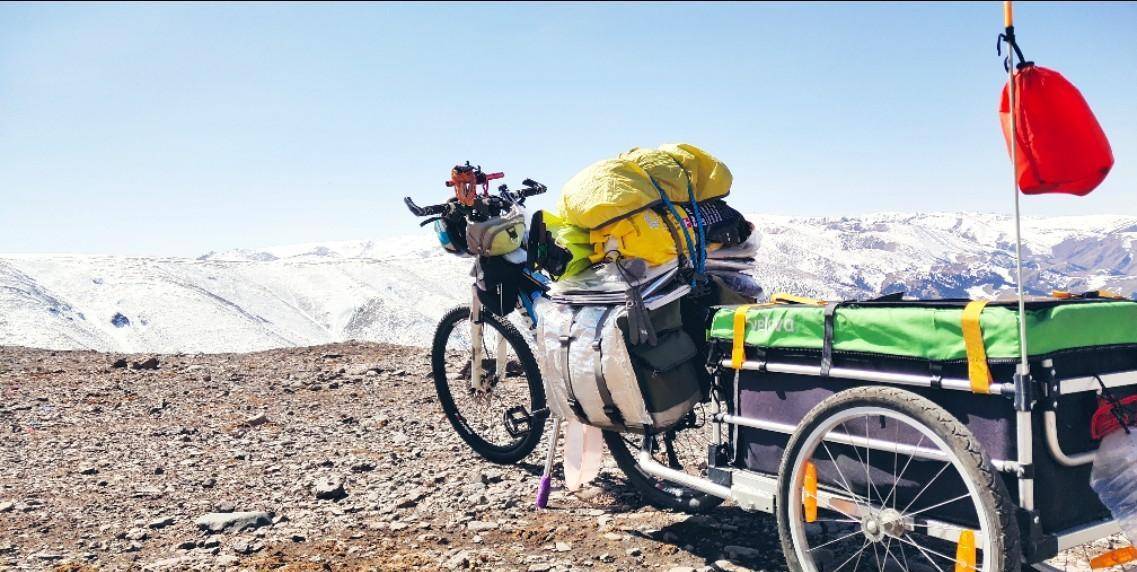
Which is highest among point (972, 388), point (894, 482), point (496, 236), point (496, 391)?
point (496, 236)

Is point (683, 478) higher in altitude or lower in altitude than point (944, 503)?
lower

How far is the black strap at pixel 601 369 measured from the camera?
4.71 m

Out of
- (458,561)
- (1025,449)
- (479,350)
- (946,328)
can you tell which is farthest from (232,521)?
(1025,449)

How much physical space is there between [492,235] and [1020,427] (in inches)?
168

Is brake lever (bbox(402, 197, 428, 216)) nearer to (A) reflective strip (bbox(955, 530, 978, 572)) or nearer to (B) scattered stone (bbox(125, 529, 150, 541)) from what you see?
(B) scattered stone (bbox(125, 529, 150, 541))

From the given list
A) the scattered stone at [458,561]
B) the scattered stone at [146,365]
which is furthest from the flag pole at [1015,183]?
the scattered stone at [146,365]

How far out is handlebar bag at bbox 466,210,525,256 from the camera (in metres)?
6.42

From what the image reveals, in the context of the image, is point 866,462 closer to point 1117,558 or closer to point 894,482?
point 894,482

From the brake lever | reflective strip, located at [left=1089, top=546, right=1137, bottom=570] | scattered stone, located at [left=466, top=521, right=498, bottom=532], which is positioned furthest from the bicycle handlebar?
reflective strip, located at [left=1089, top=546, right=1137, bottom=570]

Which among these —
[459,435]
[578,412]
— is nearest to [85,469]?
[459,435]

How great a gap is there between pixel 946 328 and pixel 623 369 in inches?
75.7

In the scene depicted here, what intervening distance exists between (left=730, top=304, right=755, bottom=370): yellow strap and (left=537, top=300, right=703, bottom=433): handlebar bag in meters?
0.52

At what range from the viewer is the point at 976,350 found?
3.07 metres

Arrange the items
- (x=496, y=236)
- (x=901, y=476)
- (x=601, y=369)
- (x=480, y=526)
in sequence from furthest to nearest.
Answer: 1. (x=496, y=236)
2. (x=480, y=526)
3. (x=601, y=369)
4. (x=901, y=476)
